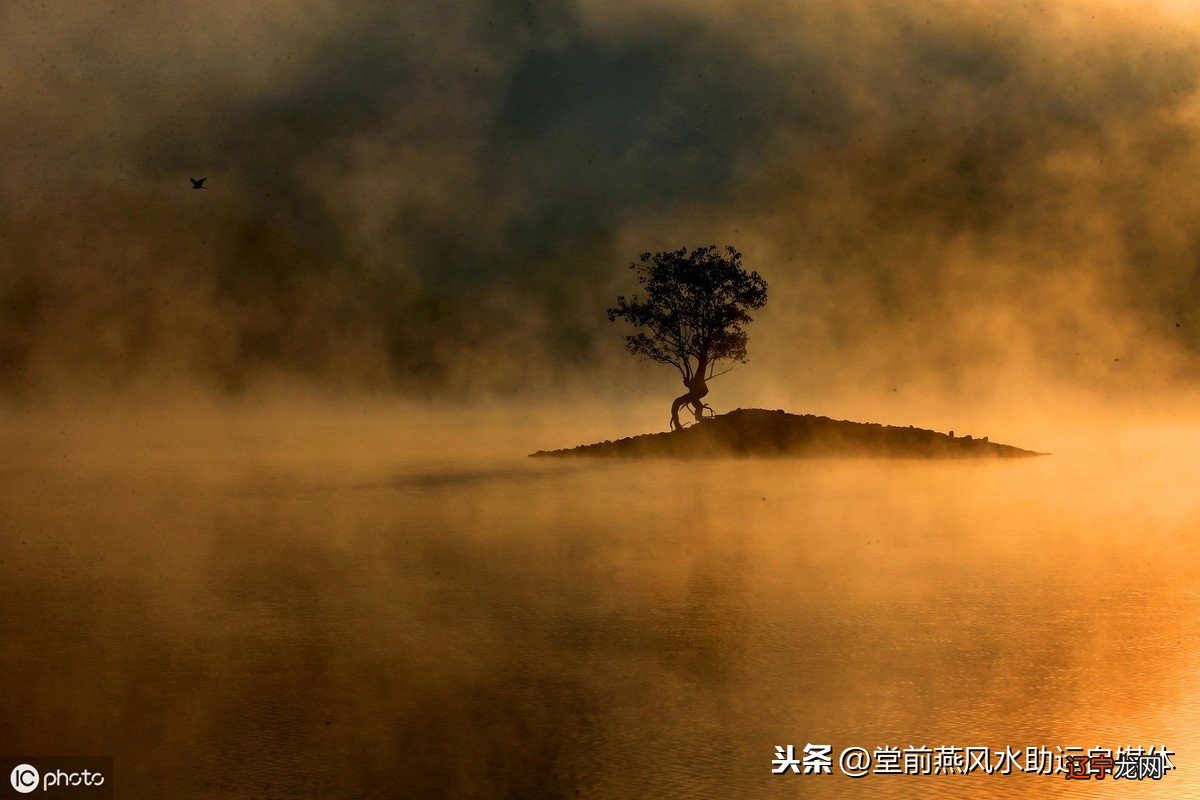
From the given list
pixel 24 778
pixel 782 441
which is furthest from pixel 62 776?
pixel 782 441

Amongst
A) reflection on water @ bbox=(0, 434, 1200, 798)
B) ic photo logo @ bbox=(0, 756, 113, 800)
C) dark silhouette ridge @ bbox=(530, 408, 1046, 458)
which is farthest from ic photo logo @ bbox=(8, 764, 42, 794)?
dark silhouette ridge @ bbox=(530, 408, 1046, 458)

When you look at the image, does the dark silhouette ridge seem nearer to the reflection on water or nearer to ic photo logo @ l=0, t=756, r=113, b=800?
the reflection on water

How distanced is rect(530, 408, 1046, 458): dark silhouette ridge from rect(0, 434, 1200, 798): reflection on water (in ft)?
81.2

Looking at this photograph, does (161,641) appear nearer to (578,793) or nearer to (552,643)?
(552,643)

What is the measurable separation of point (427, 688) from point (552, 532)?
1384cm

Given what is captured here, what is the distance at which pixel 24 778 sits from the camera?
32.1 feet

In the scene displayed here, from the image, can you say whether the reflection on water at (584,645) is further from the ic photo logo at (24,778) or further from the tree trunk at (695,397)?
the tree trunk at (695,397)

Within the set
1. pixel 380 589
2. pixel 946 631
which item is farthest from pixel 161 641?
pixel 946 631

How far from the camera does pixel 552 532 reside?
1040 inches

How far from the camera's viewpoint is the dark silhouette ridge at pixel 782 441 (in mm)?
55406

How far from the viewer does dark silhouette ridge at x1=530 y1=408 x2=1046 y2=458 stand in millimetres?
55406

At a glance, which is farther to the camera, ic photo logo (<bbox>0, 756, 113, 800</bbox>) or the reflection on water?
the reflection on water

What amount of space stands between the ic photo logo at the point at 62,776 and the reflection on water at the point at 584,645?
0.25 metres

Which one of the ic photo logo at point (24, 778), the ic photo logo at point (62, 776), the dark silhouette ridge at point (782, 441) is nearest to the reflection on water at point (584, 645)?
the ic photo logo at point (62, 776)
